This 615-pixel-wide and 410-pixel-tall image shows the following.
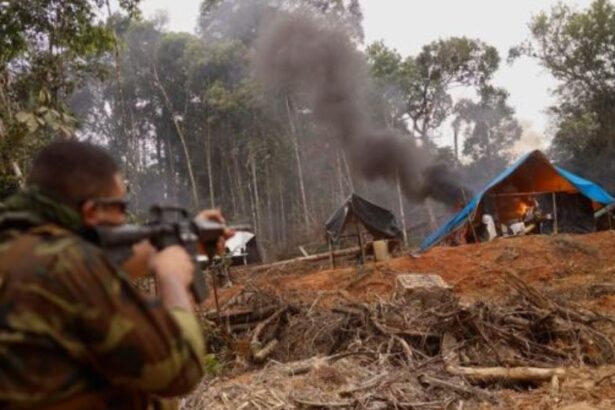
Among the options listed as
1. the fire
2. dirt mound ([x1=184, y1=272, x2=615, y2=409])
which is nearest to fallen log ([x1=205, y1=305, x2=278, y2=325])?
dirt mound ([x1=184, y1=272, x2=615, y2=409])

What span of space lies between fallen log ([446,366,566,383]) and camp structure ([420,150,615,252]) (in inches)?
459

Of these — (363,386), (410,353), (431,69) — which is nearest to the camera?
(363,386)

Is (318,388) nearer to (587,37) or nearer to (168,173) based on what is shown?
(587,37)

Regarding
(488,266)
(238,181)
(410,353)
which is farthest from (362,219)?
(238,181)

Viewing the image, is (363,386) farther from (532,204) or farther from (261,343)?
(532,204)

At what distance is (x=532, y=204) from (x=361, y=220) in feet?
17.1

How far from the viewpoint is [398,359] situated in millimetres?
4812

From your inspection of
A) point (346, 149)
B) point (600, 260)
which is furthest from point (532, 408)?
point (346, 149)

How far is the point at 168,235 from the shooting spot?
1.34 meters

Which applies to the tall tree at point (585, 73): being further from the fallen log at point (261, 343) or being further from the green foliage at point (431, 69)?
the fallen log at point (261, 343)

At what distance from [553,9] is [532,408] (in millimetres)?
22422

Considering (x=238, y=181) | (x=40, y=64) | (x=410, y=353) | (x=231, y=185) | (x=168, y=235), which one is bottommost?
(x=410, y=353)

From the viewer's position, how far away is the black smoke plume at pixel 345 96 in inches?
826

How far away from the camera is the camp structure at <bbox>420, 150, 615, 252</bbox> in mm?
15625
